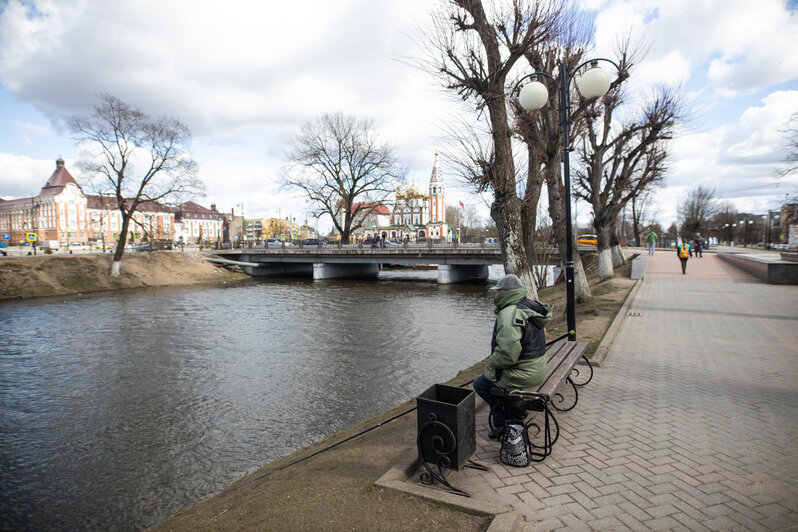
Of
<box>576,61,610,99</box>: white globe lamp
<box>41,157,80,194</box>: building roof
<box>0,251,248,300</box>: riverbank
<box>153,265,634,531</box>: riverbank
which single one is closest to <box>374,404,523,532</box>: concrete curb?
<box>153,265,634,531</box>: riverbank

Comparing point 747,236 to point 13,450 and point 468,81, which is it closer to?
point 468,81

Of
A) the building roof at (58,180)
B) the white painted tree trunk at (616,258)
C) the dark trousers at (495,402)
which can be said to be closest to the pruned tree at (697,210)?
the white painted tree trunk at (616,258)

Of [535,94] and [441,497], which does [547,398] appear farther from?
[535,94]

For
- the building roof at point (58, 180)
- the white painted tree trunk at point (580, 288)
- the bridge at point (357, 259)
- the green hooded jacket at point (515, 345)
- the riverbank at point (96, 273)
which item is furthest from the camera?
the building roof at point (58, 180)

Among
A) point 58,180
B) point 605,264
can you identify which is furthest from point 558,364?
point 58,180

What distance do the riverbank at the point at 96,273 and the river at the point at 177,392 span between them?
9261mm

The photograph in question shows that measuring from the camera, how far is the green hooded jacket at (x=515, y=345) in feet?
12.9

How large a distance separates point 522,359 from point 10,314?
26.0 metres

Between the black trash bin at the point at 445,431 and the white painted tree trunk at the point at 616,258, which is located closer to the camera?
the black trash bin at the point at 445,431

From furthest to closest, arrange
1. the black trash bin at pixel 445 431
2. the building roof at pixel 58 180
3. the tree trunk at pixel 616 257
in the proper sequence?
the building roof at pixel 58 180 < the tree trunk at pixel 616 257 < the black trash bin at pixel 445 431

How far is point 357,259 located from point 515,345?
3506cm

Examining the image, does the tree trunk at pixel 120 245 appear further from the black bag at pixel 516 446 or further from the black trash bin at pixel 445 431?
the black bag at pixel 516 446

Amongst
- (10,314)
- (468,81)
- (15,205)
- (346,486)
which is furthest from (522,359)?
(15,205)

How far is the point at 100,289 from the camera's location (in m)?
29.8
